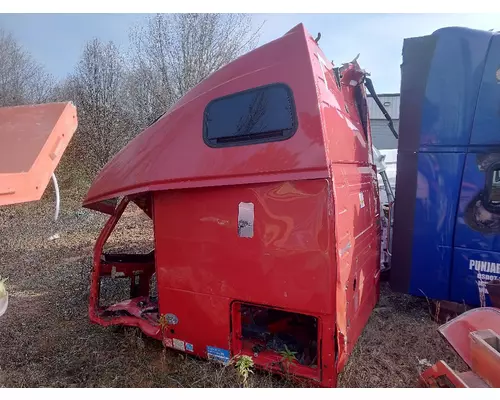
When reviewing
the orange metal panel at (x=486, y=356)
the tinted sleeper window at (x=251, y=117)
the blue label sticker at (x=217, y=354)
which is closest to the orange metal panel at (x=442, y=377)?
the orange metal panel at (x=486, y=356)

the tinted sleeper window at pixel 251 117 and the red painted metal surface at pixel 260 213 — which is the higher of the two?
the tinted sleeper window at pixel 251 117

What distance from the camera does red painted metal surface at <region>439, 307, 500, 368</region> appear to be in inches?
94.2

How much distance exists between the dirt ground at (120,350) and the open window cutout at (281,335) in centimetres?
20

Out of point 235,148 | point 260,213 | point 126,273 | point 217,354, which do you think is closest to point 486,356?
point 260,213

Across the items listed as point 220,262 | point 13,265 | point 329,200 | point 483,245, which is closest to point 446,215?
point 483,245

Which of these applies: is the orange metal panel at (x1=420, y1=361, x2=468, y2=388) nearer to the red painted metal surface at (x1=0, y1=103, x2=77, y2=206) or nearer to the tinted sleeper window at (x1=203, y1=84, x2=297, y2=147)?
the tinted sleeper window at (x1=203, y1=84, x2=297, y2=147)

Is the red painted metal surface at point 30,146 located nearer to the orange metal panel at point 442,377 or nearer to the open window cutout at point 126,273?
the open window cutout at point 126,273

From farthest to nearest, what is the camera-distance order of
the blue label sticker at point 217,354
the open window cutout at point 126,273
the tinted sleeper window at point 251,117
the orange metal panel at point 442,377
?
the open window cutout at point 126,273 < the blue label sticker at point 217,354 < the tinted sleeper window at point 251,117 < the orange metal panel at point 442,377

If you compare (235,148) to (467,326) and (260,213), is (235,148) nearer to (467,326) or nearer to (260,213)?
(260,213)

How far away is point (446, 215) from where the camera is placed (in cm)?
350

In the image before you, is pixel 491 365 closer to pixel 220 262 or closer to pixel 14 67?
pixel 220 262

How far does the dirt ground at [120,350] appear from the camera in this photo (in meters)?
2.95

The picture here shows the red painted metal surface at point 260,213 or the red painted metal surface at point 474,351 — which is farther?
Answer: the red painted metal surface at point 260,213

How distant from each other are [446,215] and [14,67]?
4020 millimetres
